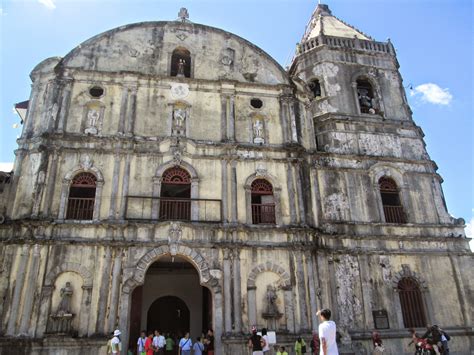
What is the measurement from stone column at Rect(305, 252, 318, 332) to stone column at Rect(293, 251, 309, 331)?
0.21 meters

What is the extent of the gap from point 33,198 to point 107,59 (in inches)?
279

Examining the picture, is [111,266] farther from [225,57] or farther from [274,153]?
[225,57]

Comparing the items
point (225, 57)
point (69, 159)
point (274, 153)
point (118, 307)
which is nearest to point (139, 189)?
point (69, 159)

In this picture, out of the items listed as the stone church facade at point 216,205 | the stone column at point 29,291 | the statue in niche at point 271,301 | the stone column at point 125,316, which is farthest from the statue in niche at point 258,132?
the stone column at point 29,291

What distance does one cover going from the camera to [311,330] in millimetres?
14273

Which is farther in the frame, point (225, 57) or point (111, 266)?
point (225, 57)

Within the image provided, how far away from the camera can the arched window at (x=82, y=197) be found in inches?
590

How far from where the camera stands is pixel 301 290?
14.8 metres

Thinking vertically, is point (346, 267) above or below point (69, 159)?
below

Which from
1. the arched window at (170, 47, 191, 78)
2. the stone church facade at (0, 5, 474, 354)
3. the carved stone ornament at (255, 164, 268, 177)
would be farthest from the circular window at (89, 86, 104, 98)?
the carved stone ornament at (255, 164, 268, 177)

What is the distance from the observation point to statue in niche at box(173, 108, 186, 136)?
55.7 ft

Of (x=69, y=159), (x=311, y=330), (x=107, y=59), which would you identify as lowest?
(x=311, y=330)

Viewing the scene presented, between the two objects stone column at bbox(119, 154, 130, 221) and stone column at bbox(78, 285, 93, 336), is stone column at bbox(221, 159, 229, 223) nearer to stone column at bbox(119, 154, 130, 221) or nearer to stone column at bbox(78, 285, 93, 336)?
stone column at bbox(119, 154, 130, 221)

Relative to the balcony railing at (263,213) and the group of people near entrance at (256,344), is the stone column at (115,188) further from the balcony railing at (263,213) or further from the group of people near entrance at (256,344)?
the balcony railing at (263,213)
